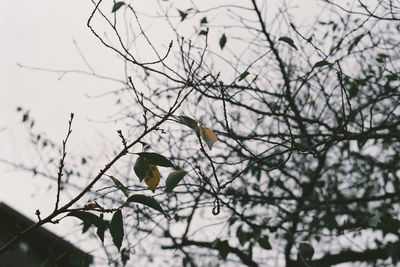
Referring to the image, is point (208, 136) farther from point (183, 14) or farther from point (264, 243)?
point (183, 14)

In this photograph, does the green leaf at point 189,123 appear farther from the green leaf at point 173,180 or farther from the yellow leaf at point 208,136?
the green leaf at point 173,180

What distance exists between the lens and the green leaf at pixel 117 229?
43.8 inches

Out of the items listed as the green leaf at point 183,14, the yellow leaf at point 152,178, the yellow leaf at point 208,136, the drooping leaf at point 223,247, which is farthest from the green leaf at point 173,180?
the green leaf at point 183,14

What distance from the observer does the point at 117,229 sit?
1121 mm

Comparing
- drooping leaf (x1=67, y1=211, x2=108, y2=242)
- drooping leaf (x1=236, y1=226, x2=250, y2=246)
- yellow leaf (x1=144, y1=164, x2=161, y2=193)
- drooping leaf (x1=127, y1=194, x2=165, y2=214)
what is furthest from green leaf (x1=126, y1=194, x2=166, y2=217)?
drooping leaf (x1=236, y1=226, x2=250, y2=246)

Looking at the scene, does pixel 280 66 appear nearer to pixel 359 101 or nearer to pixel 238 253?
pixel 359 101

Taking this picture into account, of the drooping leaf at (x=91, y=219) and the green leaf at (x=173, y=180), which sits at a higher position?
the green leaf at (x=173, y=180)

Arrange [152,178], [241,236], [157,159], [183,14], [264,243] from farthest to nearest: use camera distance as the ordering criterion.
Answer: [241,236] < [183,14] < [264,243] < [152,178] < [157,159]

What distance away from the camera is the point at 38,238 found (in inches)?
250

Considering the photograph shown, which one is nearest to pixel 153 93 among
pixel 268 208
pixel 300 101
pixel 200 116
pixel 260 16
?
pixel 200 116

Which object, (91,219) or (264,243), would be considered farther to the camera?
(264,243)

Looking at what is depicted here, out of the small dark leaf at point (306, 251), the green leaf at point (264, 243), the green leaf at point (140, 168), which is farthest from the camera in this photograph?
the green leaf at point (264, 243)

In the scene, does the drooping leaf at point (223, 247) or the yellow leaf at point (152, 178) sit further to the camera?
the drooping leaf at point (223, 247)

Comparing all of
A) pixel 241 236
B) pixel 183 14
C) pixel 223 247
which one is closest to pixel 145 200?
pixel 223 247
